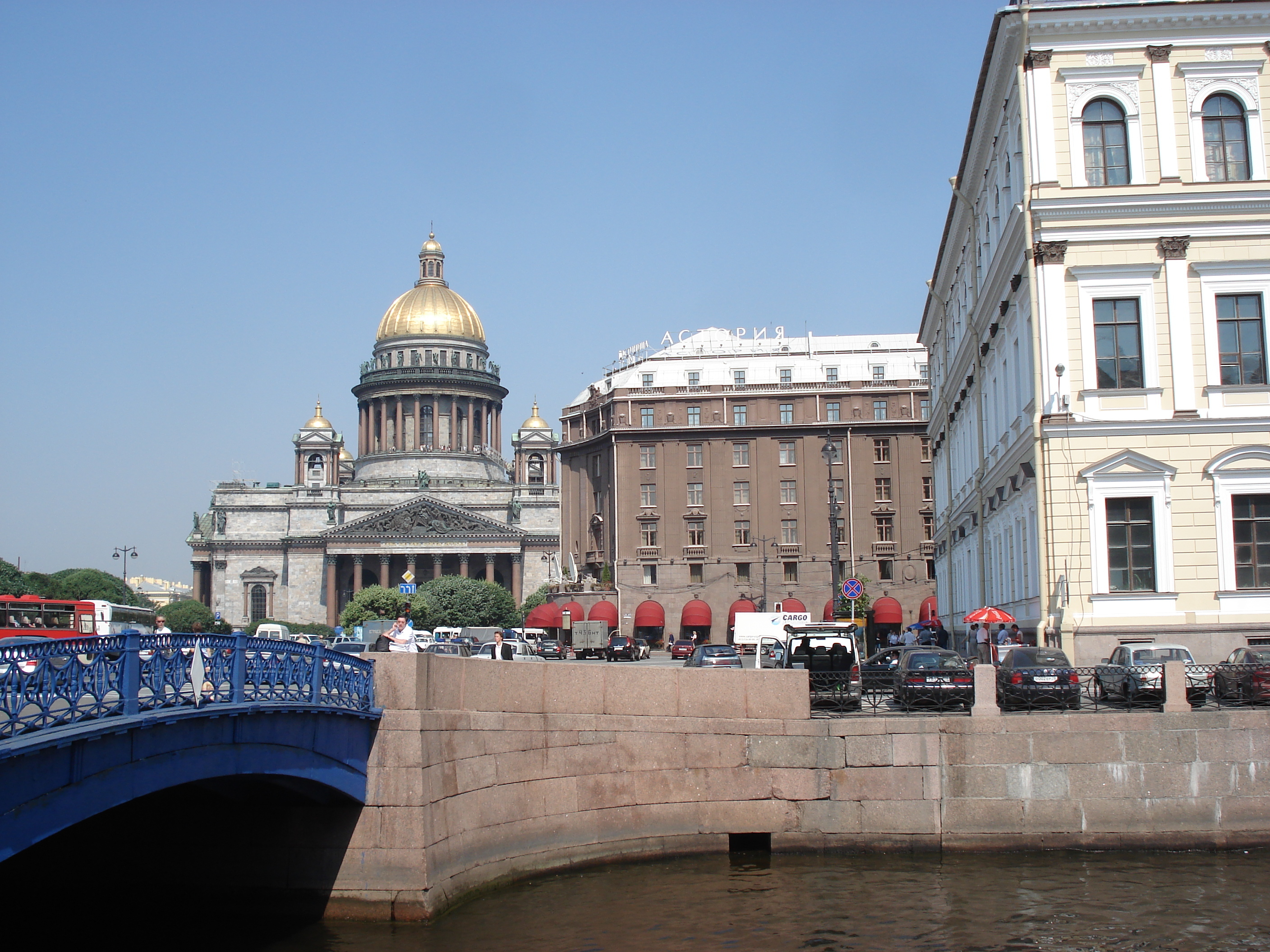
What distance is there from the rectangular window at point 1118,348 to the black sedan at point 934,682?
7.40 m

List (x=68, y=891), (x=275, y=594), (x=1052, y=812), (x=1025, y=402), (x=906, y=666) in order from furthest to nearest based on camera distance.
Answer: (x=275, y=594)
(x=1025, y=402)
(x=906, y=666)
(x=1052, y=812)
(x=68, y=891)

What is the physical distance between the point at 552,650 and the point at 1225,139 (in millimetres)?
39960

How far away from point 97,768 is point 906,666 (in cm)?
1590

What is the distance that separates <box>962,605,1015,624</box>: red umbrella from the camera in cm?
3047

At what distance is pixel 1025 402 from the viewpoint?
1178 inches

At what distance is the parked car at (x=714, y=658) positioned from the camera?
37.8 metres

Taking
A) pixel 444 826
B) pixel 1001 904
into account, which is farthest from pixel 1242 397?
pixel 444 826

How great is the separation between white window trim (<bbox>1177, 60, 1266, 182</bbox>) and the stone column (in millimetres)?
109736

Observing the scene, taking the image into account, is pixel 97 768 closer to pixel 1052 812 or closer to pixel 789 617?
pixel 1052 812

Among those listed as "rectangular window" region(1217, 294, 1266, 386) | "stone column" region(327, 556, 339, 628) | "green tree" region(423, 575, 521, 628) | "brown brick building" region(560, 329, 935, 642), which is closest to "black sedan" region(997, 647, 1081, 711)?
"rectangular window" region(1217, 294, 1266, 386)

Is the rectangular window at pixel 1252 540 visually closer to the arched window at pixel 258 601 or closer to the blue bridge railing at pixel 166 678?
the blue bridge railing at pixel 166 678

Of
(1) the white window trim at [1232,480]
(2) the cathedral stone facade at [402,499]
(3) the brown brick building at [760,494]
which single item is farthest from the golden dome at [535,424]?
(1) the white window trim at [1232,480]

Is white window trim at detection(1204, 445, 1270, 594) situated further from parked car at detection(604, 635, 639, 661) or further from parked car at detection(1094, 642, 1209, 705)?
parked car at detection(604, 635, 639, 661)

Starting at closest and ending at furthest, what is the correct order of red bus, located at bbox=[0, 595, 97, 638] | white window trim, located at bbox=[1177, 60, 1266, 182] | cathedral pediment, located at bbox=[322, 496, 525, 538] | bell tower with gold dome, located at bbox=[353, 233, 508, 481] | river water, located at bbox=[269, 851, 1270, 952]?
river water, located at bbox=[269, 851, 1270, 952] → white window trim, located at bbox=[1177, 60, 1266, 182] → red bus, located at bbox=[0, 595, 97, 638] → cathedral pediment, located at bbox=[322, 496, 525, 538] → bell tower with gold dome, located at bbox=[353, 233, 508, 481]
